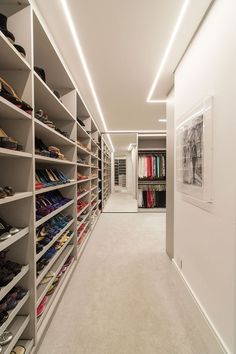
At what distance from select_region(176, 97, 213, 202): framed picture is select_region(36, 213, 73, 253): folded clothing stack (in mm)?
1243

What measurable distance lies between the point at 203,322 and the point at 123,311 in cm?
60

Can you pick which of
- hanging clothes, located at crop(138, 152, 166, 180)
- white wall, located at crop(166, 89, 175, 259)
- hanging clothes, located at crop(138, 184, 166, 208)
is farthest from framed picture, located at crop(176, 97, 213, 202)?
hanging clothes, located at crop(138, 184, 166, 208)

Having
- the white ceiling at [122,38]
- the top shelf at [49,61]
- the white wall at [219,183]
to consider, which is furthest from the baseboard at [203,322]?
the top shelf at [49,61]

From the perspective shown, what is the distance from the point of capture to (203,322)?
1.45 meters

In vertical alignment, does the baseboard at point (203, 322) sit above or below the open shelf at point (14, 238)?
below

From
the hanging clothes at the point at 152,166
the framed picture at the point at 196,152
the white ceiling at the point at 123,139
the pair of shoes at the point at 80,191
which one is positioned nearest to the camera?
→ the framed picture at the point at 196,152

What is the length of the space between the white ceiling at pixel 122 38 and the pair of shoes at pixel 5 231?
58.0 inches

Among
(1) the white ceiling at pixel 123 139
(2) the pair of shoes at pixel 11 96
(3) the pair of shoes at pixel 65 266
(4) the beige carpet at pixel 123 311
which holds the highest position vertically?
(1) the white ceiling at pixel 123 139

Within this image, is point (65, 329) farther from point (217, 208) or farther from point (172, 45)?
point (172, 45)

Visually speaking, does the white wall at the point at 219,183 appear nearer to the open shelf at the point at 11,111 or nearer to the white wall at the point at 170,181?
the white wall at the point at 170,181

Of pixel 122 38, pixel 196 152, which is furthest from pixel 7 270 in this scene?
pixel 122 38

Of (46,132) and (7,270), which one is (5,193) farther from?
(46,132)

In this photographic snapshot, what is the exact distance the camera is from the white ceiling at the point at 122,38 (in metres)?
1.46

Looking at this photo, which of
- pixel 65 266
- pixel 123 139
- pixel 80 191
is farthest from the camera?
pixel 123 139
